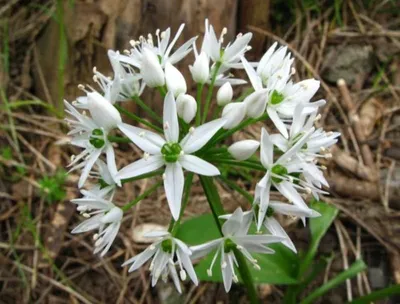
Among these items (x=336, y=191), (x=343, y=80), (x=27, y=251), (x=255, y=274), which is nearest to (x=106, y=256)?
(x=27, y=251)

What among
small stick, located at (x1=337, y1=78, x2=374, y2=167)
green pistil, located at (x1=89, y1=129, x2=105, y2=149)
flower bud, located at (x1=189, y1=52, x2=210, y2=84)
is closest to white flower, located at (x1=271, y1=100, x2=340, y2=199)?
flower bud, located at (x1=189, y1=52, x2=210, y2=84)

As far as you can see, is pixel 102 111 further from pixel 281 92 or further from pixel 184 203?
pixel 281 92

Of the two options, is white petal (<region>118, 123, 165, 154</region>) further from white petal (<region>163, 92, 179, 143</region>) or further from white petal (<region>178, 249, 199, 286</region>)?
white petal (<region>178, 249, 199, 286</region>)

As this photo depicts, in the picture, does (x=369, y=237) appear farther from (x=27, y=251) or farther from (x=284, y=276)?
(x=27, y=251)

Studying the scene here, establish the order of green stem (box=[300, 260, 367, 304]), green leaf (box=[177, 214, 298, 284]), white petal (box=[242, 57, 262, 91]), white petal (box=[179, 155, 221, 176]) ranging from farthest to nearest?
green stem (box=[300, 260, 367, 304])
green leaf (box=[177, 214, 298, 284])
white petal (box=[242, 57, 262, 91])
white petal (box=[179, 155, 221, 176])

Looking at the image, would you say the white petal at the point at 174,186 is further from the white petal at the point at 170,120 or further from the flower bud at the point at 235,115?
the flower bud at the point at 235,115

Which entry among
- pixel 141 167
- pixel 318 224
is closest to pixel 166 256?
pixel 141 167
